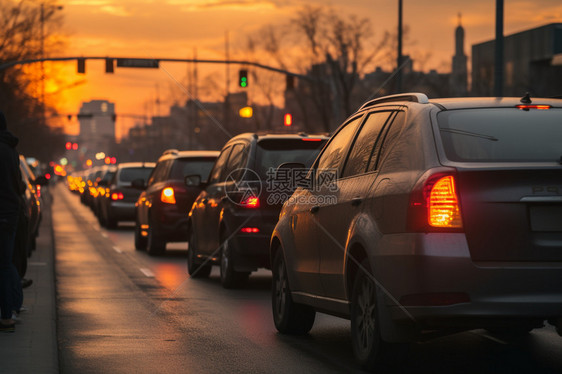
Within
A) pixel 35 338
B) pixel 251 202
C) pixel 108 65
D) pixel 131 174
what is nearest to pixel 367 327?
pixel 35 338

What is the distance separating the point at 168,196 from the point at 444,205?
13.7 meters

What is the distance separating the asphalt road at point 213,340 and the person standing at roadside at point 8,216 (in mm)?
553

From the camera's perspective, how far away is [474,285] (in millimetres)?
6984

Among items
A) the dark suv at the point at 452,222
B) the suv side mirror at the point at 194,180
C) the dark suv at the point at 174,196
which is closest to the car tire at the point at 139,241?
the dark suv at the point at 174,196

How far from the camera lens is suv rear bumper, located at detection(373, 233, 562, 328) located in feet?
22.8

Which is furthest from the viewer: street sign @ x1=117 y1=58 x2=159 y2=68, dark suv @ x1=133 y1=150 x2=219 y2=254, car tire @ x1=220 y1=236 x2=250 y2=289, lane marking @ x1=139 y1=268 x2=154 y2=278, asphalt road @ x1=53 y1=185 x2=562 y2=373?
street sign @ x1=117 y1=58 x2=159 y2=68

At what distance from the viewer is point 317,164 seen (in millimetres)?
9961

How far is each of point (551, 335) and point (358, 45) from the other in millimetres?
53810

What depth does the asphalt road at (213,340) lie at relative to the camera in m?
8.46

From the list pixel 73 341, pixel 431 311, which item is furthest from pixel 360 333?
pixel 73 341

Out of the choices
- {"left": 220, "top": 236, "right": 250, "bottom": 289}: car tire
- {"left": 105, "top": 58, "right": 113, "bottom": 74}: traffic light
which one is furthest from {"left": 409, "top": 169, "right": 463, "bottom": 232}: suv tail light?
{"left": 105, "top": 58, "right": 113, "bottom": 74}: traffic light

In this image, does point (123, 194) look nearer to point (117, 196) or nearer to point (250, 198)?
point (117, 196)

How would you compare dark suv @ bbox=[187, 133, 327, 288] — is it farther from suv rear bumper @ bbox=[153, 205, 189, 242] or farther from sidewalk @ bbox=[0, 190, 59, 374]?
suv rear bumper @ bbox=[153, 205, 189, 242]

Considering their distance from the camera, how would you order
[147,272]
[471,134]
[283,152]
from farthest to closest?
[147,272], [283,152], [471,134]
